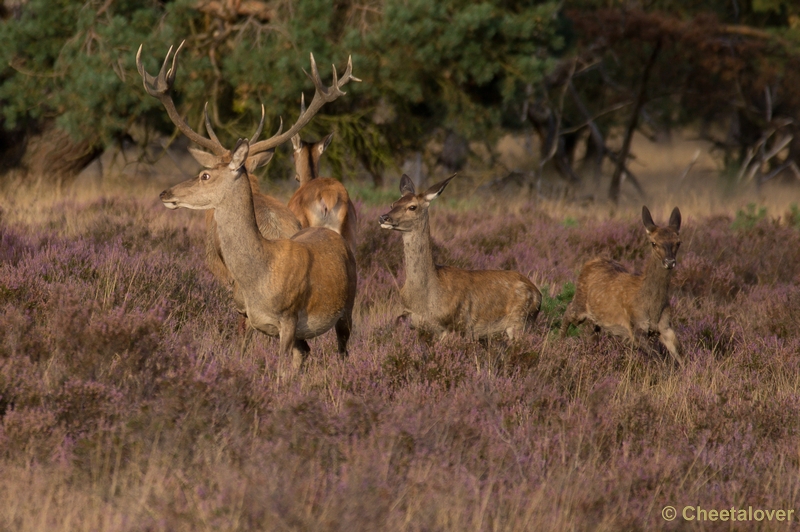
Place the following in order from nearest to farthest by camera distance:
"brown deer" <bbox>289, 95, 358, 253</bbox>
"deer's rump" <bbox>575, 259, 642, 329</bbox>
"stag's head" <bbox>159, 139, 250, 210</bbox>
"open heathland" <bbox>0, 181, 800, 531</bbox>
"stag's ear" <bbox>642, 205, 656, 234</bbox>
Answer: "open heathland" <bbox>0, 181, 800, 531</bbox>
"stag's head" <bbox>159, 139, 250, 210</bbox>
"stag's ear" <bbox>642, 205, 656, 234</bbox>
"deer's rump" <bbox>575, 259, 642, 329</bbox>
"brown deer" <bbox>289, 95, 358, 253</bbox>

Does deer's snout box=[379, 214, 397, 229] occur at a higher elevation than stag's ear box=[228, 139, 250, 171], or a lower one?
lower

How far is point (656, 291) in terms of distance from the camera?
6.72 m

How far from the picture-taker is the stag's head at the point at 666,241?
6.44 metres

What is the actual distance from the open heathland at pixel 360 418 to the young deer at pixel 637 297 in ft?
0.63

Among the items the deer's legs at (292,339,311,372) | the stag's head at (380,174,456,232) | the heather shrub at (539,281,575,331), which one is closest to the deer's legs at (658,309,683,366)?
the heather shrub at (539,281,575,331)

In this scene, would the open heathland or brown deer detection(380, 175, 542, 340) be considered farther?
brown deer detection(380, 175, 542, 340)

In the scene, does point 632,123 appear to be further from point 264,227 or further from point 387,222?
point 387,222

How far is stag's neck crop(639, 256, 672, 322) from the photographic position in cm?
670

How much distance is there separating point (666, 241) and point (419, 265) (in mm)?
1699

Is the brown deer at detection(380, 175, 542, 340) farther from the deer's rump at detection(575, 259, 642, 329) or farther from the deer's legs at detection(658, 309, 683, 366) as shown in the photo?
the deer's legs at detection(658, 309, 683, 366)

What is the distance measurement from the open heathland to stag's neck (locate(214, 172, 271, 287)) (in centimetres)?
50

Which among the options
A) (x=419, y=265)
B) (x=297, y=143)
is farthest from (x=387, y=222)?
(x=297, y=143)

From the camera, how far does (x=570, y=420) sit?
4.80 meters

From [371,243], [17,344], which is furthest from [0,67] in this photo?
[17,344]
